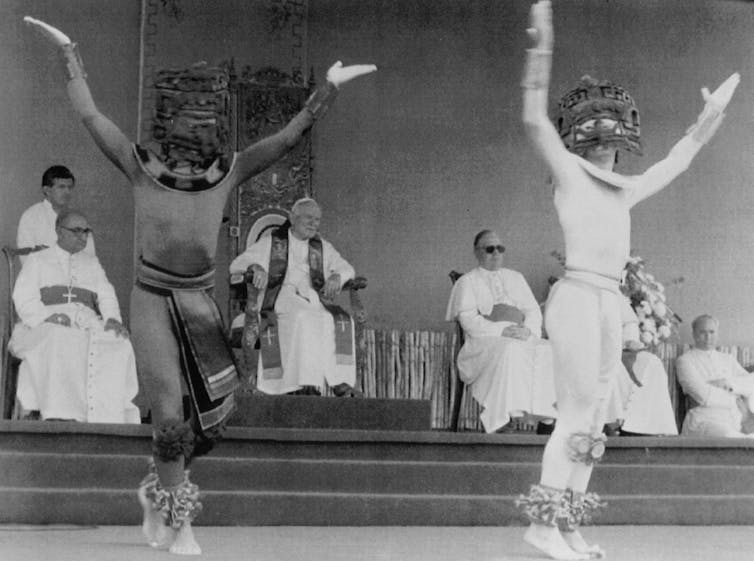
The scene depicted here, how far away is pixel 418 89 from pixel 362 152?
1.89ft

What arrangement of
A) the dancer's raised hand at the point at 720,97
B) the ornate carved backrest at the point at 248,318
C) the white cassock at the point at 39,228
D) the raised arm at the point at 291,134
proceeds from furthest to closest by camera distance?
the white cassock at the point at 39,228
the ornate carved backrest at the point at 248,318
the dancer's raised hand at the point at 720,97
the raised arm at the point at 291,134

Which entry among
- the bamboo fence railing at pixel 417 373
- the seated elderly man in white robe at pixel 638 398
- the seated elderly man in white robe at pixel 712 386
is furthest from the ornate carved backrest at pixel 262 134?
the seated elderly man in white robe at pixel 712 386

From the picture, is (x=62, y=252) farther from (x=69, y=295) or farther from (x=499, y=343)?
(x=499, y=343)

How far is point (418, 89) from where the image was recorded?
31.5ft

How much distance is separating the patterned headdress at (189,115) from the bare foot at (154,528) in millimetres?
1218

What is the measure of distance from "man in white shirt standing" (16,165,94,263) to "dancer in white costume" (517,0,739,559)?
147 inches

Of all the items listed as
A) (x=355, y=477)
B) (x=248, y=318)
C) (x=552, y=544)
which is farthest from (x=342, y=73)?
(x=248, y=318)

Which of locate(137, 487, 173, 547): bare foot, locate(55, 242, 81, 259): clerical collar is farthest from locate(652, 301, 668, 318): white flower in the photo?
locate(137, 487, 173, 547): bare foot

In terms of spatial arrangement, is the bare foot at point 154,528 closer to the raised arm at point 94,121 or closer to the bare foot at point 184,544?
the bare foot at point 184,544

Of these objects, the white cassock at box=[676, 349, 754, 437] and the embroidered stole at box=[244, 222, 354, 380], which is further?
the white cassock at box=[676, 349, 754, 437]

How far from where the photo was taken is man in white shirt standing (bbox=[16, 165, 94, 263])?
26.7 ft

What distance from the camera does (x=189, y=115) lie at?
5145 millimetres

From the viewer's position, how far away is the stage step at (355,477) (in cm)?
628

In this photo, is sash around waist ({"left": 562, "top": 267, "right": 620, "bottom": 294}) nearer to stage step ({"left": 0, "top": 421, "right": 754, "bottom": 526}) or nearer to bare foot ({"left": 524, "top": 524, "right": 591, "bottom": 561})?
bare foot ({"left": 524, "top": 524, "right": 591, "bottom": 561})
